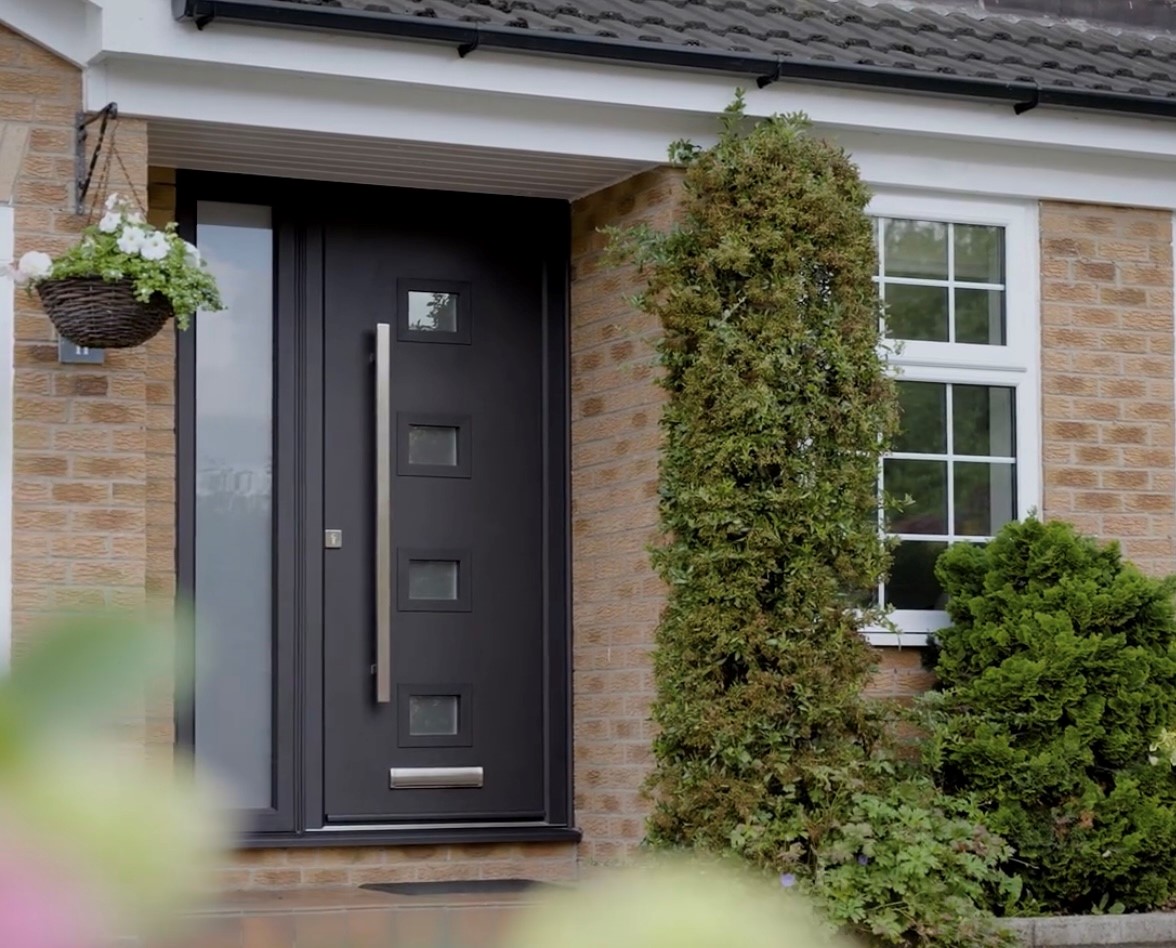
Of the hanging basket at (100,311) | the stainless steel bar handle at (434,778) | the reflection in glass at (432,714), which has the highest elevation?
the hanging basket at (100,311)

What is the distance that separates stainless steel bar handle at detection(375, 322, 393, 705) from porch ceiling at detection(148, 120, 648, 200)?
59cm

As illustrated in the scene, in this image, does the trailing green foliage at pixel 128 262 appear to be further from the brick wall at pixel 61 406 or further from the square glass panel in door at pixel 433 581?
the square glass panel in door at pixel 433 581

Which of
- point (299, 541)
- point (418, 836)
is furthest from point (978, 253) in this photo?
point (418, 836)

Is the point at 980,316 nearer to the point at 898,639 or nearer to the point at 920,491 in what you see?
the point at 920,491

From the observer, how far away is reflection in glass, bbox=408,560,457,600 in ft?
23.2

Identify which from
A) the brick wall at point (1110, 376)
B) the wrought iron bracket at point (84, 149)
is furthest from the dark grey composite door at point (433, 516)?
the brick wall at point (1110, 376)

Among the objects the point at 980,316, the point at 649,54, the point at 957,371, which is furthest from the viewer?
the point at 980,316

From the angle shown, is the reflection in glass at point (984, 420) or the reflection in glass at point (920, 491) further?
the reflection in glass at point (984, 420)

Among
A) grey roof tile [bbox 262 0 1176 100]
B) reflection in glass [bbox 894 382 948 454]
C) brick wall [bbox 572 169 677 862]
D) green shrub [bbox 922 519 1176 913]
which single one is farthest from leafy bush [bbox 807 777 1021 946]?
grey roof tile [bbox 262 0 1176 100]

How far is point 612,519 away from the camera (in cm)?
701

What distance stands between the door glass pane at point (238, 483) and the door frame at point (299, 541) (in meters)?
0.05

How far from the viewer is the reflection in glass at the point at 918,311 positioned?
23.7ft

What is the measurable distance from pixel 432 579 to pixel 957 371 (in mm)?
2084

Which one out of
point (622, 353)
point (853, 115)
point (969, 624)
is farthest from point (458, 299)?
point (969, 624)
